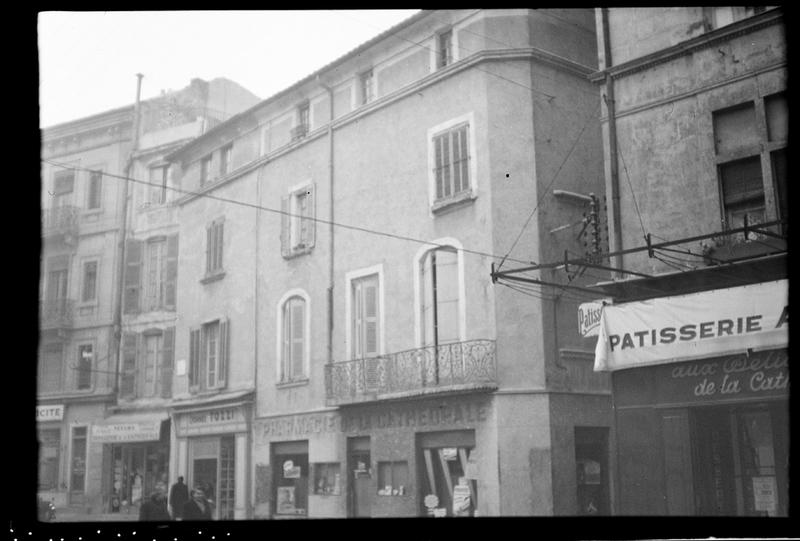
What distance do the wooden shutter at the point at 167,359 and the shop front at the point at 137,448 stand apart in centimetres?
37

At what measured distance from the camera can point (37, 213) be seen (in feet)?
14.2

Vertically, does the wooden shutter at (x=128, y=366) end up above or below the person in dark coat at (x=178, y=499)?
above

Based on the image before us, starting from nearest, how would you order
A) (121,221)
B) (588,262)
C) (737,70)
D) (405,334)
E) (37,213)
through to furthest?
(37,213) → (737,70) → (588,262) → (405,334) → (121,221)

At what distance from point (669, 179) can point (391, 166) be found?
343cm

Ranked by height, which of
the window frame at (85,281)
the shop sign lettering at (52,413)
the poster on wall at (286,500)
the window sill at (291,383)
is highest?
the window frame at (85,281)

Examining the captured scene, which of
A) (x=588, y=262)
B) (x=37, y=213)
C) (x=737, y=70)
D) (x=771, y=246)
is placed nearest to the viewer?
(x=37, y=213)

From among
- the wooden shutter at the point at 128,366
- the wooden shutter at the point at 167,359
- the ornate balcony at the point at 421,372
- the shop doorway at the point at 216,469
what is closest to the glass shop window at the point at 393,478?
the ornate balcony at the point at 421,372

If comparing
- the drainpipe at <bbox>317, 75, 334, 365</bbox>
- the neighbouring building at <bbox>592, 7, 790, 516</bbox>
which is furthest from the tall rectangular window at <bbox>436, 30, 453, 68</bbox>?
the neighbouring building at <bbox>592, 7, 790, 516</bbox>

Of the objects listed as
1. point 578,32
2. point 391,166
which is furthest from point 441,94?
point 578,32

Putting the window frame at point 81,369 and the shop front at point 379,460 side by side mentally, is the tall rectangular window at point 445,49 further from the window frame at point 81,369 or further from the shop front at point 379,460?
the window frame at point 81,369

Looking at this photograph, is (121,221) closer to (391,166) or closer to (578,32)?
(391,166)

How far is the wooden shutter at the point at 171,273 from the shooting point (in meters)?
11.7

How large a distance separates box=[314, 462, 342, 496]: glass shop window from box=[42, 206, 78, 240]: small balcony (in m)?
4.36

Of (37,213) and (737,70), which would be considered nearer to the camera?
(37,213)
